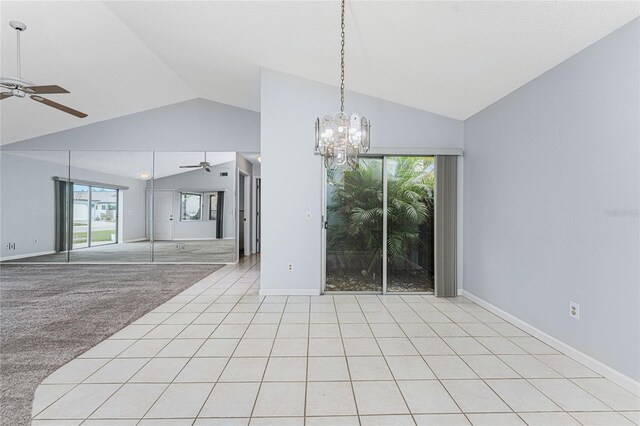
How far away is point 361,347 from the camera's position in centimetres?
252

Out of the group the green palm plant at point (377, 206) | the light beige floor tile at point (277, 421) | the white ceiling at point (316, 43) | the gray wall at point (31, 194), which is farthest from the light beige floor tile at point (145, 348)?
the gray wall at point (31, 194)

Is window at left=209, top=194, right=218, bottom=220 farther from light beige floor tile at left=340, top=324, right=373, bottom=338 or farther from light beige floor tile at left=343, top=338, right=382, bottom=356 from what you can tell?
light beige floor tile at left=343, top=338, right=382, bottom=356

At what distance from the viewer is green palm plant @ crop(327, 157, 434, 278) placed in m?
4.12

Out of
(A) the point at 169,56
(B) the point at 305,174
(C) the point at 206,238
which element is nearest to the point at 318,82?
→ (B) the point at 305,174

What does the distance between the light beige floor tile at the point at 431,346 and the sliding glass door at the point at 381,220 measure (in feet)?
4.86

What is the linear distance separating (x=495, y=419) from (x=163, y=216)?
757 centimetres

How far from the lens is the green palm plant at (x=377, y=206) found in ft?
13.5

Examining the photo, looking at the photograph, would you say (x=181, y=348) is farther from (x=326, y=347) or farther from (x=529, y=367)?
(x=529, y=367)

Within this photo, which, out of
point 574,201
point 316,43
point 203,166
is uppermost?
point 316,43

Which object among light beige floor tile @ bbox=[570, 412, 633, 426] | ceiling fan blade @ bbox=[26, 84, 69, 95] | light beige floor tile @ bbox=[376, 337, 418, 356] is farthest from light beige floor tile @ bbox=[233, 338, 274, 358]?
ceiling fan blade @ bbox=[26, 84, 69, 95]

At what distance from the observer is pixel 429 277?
13.8 feet

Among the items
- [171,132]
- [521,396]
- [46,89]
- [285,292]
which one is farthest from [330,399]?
[171,132]

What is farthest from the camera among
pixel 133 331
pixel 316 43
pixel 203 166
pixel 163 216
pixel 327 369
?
pixel 163 216

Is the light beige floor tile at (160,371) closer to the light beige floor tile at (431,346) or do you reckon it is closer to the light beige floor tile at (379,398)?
the light beige floor tile at (379,398)
